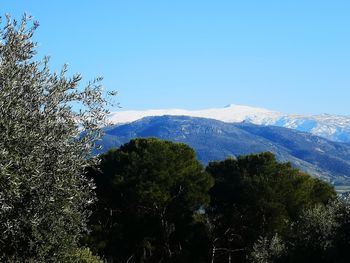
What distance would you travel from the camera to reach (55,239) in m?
21.0

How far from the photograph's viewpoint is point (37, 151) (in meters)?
16.2

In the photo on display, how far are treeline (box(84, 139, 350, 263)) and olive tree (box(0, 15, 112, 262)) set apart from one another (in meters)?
26.7

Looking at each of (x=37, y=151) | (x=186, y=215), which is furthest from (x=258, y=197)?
(x=37, y=151)

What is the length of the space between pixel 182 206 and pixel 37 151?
3462cm

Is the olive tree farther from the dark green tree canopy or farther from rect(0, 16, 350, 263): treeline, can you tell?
the dark green tree canopy

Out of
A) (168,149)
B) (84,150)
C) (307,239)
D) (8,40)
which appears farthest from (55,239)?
(168,149)

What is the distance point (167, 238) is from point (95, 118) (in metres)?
30.8

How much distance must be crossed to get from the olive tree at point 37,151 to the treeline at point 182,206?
26.7 metres

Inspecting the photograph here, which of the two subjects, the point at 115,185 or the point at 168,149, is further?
the point at 168,149

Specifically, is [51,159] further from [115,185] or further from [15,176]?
[115,185]

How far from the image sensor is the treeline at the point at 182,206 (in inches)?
1908

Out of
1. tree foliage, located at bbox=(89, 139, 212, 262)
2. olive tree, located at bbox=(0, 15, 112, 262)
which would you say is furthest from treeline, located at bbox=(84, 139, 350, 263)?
olive tree, located at bbox=(0, 15, 112, 262)

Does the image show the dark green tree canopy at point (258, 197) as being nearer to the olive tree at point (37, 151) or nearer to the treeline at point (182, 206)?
the treeline at point (182, 206)

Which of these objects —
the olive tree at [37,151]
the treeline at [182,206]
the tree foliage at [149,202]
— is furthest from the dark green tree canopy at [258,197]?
the olive tree at [37,151]
